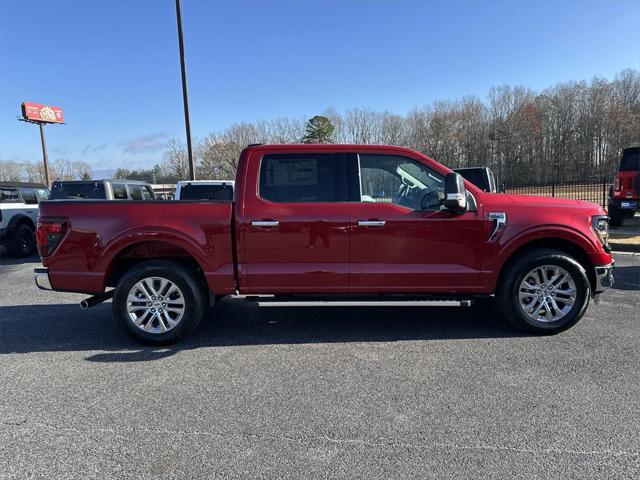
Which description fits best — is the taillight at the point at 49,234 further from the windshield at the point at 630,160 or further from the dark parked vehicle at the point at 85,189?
the windshield at the point at 630,160

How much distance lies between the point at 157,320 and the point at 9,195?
31.1 feet

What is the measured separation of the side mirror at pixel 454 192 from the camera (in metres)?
4.24

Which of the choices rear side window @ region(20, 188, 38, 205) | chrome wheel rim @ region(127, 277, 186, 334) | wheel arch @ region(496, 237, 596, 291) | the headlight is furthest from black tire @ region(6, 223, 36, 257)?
the headlight

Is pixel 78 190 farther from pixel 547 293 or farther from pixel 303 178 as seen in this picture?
pixel 547 293

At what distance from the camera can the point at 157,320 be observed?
4605 mm

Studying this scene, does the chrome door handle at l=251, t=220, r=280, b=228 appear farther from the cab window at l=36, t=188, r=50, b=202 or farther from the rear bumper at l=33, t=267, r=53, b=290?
the cab window at l=36, t=188, r=50, b=202

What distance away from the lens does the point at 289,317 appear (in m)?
5.50

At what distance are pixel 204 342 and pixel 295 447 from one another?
88.2 inches

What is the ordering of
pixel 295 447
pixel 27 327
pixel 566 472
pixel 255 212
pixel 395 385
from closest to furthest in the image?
1. pixel 566 472
2. pixel 295 447
3. pixel 395 385
4. pixel 255 212
5. pixel 27 327

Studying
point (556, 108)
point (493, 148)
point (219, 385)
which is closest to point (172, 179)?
point (493, 148)

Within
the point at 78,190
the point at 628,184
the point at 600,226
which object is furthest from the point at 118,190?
the point at 628,184

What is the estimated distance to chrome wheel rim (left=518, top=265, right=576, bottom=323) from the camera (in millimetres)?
4605

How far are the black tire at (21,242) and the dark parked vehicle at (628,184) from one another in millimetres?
14934

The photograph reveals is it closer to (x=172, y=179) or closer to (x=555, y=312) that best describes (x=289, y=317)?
(x=555, y=312)
